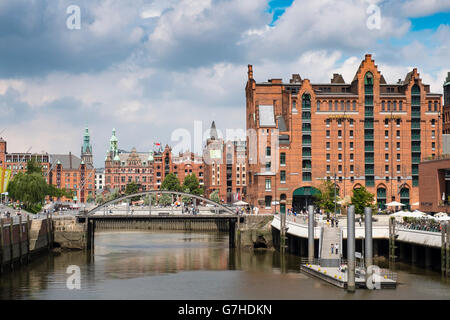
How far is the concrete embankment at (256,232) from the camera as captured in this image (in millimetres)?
90188

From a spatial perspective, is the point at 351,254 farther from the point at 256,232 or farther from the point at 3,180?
the point at 3,180

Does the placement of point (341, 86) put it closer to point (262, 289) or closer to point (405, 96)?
point (405, 96)

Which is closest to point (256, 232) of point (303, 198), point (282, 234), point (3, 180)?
point (282, 234)

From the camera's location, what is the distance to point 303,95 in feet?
385

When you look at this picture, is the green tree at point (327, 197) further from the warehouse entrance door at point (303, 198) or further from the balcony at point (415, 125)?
the balcony at point (415, 125)

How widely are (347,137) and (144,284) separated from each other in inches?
2714

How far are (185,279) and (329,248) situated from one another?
47.2 feet

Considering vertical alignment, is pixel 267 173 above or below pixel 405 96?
below

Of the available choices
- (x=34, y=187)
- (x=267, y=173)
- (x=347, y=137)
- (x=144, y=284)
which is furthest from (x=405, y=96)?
(x=144, y=284)

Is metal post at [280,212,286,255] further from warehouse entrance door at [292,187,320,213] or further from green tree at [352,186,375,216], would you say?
warehouse entrance door at [292,187,320,213]

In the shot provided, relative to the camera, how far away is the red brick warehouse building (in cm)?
11712

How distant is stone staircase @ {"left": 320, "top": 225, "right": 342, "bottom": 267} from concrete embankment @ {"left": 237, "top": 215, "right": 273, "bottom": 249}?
1005 inches

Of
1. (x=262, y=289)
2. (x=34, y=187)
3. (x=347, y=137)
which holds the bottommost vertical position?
(x=262, y=289)

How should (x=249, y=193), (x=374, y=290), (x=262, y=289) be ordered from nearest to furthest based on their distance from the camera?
(x=374, y=290), (x=262, y=289), (x=249, y=193)
